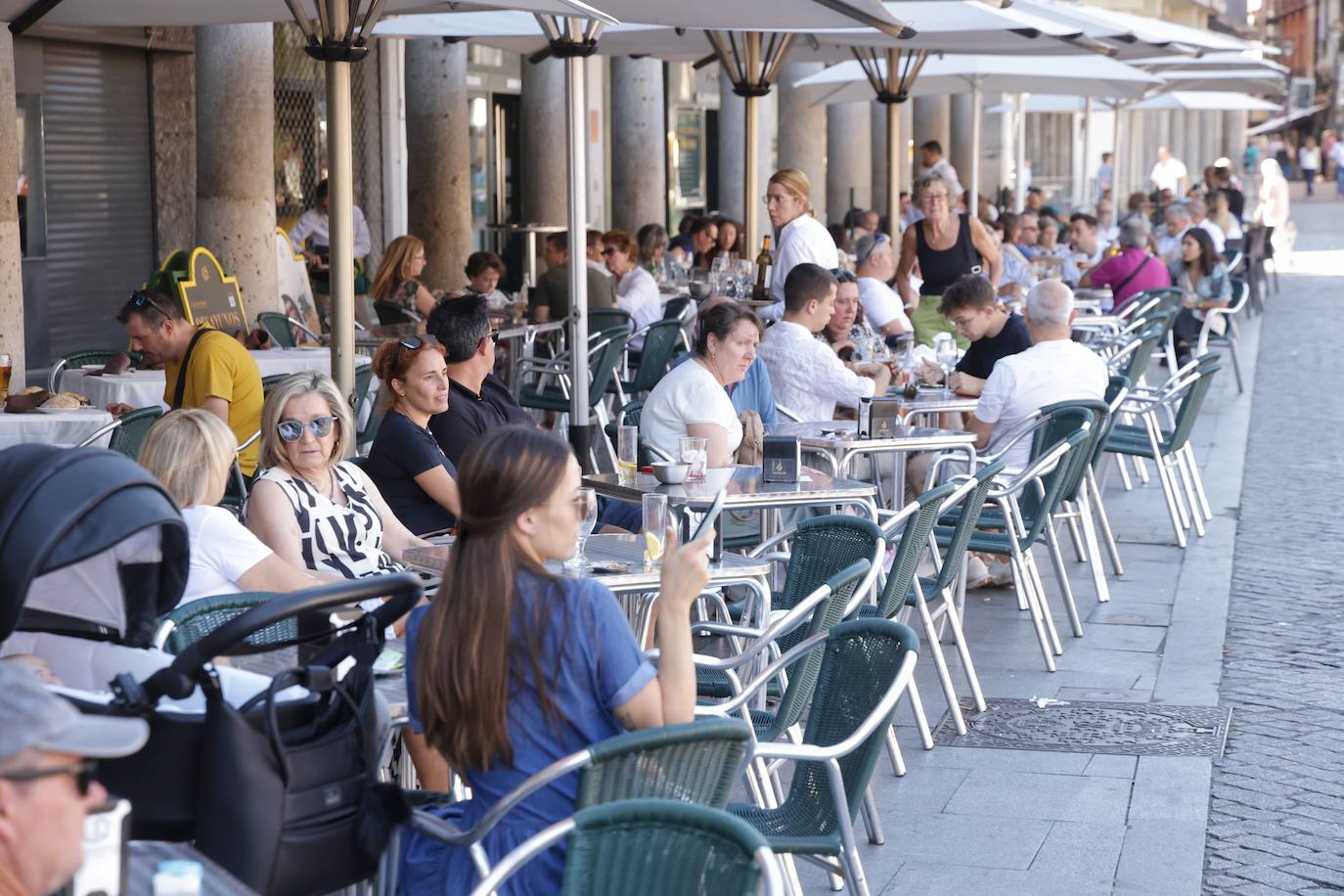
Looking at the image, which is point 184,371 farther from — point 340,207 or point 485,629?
point 485,629

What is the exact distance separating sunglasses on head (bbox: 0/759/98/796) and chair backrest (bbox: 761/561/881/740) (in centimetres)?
211

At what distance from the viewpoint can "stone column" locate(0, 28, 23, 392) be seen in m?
8.99

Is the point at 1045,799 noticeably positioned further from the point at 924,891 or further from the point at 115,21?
the point at 115,21

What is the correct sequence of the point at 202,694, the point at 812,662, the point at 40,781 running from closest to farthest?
the point at 40,781, the point at 202,694, the point at 812,662

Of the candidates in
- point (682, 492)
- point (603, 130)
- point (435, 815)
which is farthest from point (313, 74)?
point (435, 815)

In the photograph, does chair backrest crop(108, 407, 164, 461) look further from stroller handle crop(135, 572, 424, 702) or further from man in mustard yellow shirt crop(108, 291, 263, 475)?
stroller handle crop(135, 572, 424, 702)

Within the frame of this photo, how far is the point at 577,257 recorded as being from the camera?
7.95m

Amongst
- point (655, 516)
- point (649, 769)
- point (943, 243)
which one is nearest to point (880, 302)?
point (943, 243)

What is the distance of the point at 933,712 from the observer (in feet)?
20.1

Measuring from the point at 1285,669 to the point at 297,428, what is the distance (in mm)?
3762

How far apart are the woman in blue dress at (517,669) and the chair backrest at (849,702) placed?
49cm

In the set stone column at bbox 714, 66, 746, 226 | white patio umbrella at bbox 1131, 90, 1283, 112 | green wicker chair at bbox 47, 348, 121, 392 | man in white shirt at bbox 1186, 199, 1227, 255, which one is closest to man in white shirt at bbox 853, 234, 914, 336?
green wicker chair at bbox 47, 348, 121, 392

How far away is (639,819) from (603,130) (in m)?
19.1

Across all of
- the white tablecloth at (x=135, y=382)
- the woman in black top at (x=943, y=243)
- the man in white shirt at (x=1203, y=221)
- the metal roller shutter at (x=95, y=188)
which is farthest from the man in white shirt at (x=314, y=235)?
the man in white shirt at (x=1203, y=221)
